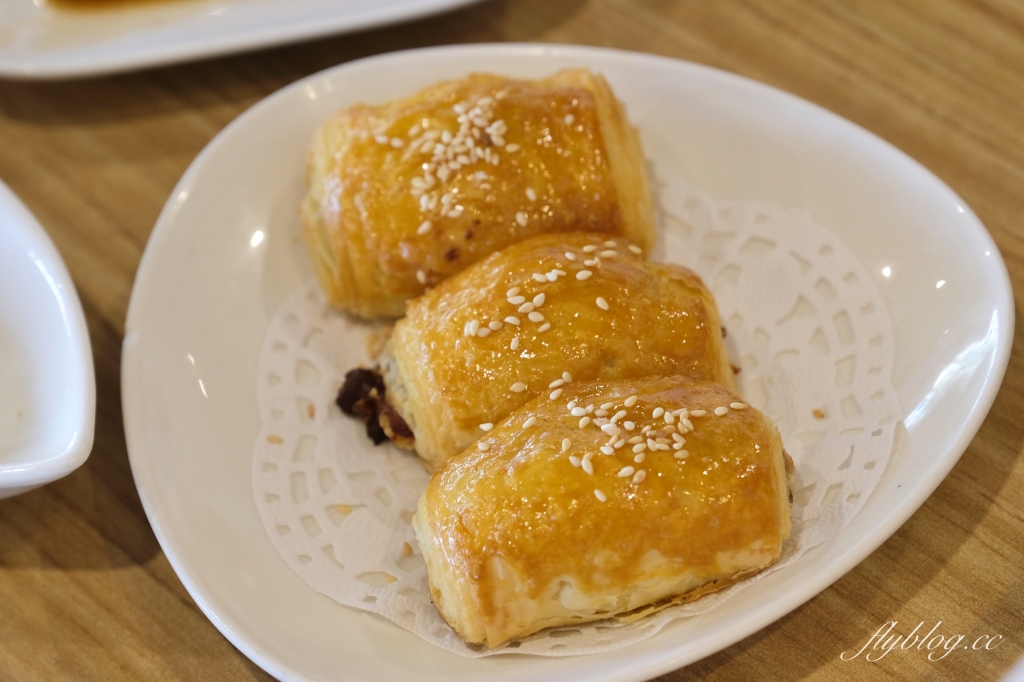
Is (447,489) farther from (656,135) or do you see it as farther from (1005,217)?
(1005,217)

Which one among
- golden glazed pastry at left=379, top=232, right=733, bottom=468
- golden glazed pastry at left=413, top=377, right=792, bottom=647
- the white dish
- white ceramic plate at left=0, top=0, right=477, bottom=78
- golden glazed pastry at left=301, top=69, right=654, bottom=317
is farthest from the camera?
white ceramic plate at left=0, top=0, right=477, bottom=78

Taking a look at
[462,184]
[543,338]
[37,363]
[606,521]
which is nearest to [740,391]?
[543,338]

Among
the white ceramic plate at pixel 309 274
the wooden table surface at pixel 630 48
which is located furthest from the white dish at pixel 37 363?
the wooden table surface at pixel 630 48

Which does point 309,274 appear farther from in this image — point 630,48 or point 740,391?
point 630,48

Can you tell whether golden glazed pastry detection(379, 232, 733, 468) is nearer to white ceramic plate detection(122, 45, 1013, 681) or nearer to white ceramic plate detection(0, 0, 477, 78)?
white ceramic plate detection(122, 45, 1013, 681)

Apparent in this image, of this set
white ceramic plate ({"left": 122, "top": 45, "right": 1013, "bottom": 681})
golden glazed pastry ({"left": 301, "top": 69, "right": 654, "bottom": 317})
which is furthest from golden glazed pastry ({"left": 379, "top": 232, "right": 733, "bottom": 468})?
white ceramic plate ({"left": 122, "top": 45, "right": 1013, "bottom": 681})
